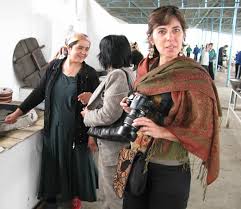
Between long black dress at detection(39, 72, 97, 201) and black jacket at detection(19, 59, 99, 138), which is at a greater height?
black jacket at detection(19, 59, 99, 138)

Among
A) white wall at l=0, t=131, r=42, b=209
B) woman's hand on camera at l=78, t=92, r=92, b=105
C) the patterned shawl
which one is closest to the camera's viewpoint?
the patterned shawl

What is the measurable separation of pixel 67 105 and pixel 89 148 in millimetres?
330

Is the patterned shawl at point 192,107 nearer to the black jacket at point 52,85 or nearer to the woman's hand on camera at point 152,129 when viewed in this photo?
the woman's hand on camera at point 152,129

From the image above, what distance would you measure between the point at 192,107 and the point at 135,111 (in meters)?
0.20

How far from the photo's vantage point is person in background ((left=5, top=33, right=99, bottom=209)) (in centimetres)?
187

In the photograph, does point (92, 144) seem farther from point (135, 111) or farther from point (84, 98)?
point (135, 111)

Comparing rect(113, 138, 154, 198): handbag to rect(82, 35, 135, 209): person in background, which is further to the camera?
rect(82, 35, 135, 209): person in background

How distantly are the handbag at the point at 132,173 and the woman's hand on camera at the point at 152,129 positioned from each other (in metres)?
0.06

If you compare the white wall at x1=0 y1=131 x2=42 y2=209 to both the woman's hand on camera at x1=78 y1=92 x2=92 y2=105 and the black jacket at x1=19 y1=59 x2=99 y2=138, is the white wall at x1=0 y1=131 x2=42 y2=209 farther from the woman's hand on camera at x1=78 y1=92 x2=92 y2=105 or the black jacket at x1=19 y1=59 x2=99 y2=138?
the woman's hand on camera at x1=78 y1=92 x2=92 y2=105

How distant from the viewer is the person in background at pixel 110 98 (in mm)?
1521

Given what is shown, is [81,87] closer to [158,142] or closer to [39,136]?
[39,136]

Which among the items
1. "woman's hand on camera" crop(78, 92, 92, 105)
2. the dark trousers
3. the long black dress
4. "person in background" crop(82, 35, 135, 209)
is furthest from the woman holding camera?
the long black dress

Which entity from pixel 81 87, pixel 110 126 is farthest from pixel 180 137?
pixel 81 87

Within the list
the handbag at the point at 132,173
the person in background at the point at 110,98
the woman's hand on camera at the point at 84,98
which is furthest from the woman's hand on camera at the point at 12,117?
the handbag at the point at 132,173
